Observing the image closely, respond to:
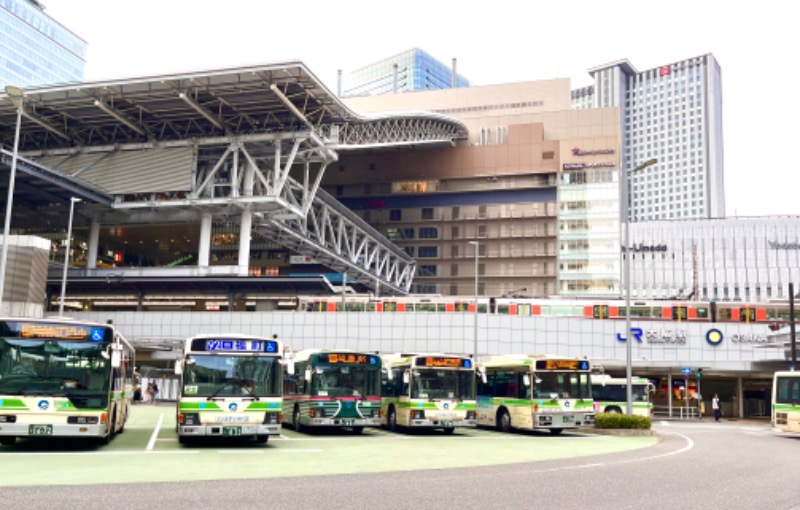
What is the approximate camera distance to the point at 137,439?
2067 cm

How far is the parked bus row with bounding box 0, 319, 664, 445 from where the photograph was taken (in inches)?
642

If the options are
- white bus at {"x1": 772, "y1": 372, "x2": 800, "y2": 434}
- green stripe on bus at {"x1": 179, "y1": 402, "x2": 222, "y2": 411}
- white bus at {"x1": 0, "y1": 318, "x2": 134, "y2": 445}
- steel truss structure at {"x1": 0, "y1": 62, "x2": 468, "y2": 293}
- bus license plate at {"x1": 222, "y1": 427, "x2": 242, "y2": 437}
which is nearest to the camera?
white bus at {"x1": 0, "y1": 318, "x2": 134, "y2": 445}

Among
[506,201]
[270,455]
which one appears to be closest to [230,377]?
[270,455]

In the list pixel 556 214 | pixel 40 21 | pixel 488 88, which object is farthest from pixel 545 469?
pixel 40 21

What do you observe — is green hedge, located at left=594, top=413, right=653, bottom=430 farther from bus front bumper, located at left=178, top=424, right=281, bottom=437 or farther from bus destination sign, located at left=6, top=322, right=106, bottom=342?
bus destination sign, located at left=6, top=322, right=106, bottom=342

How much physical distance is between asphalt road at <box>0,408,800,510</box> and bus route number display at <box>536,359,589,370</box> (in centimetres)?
468

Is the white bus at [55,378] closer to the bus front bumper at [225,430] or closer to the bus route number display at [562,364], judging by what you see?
the bus front bumper at [225,430]

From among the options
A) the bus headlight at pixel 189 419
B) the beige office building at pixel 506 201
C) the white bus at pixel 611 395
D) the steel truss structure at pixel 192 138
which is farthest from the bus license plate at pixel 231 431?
the beige office building at pixel 506 201

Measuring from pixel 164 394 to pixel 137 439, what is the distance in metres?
32.8

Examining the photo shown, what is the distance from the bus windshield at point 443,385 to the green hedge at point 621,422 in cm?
574

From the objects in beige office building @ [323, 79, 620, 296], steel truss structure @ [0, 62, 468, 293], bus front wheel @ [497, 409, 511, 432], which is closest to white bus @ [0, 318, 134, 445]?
bus front wheel @ [497, 409, 511, 432]

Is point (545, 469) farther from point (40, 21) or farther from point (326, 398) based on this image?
point (40, 21)

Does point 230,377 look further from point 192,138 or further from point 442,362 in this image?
point 192,138

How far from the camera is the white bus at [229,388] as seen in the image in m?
18.1
